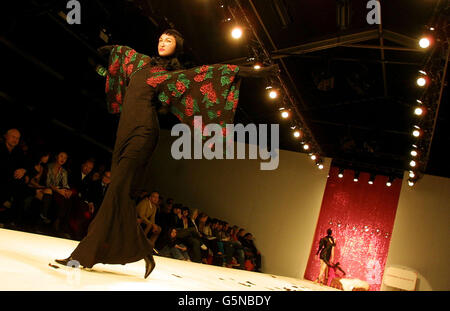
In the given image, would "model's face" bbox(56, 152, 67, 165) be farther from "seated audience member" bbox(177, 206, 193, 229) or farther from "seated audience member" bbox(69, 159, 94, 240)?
"seated audience member" bbox(177, 206, 193, 229)

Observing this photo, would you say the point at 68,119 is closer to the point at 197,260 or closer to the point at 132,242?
the point at 197,260

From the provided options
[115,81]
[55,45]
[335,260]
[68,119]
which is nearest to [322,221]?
[335,260]

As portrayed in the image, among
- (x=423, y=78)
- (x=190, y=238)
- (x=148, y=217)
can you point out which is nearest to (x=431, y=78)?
(x=423, y=78)

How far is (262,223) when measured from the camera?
400 inches

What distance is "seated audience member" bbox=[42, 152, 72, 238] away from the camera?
4369mm

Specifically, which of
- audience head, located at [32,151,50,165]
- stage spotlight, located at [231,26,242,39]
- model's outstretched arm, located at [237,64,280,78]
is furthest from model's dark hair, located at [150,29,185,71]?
stage spotlight, located at [231,26,242,39]

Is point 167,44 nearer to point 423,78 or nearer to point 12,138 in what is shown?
point 12,138

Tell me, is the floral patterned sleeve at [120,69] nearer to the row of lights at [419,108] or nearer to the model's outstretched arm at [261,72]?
the model's outstretched arm at [261,72]

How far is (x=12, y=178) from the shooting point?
12.9ft

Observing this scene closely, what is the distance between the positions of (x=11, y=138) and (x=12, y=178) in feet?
1.17

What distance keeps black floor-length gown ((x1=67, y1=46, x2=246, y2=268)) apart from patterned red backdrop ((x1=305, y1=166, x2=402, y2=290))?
8242 mm

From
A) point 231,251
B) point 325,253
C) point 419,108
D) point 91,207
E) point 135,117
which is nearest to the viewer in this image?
point 135,117

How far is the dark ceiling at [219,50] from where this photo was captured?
574 cm

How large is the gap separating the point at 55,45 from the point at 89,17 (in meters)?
0.63
